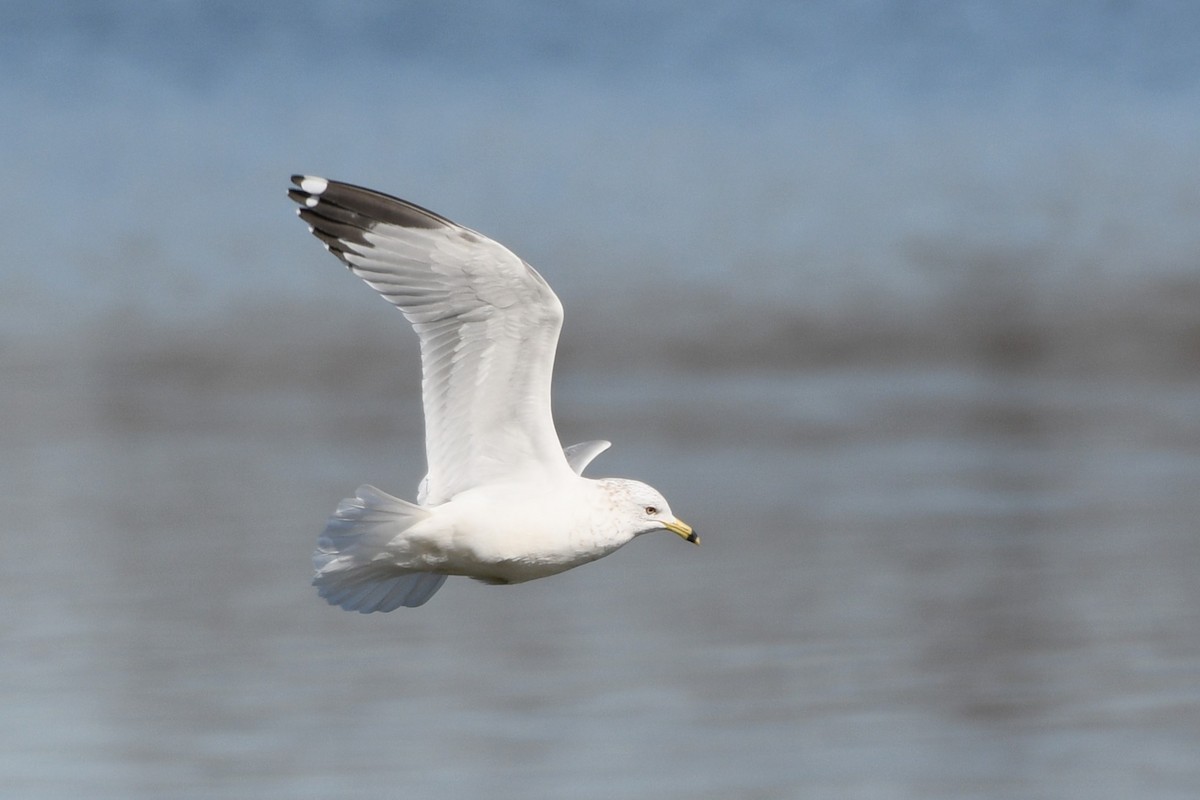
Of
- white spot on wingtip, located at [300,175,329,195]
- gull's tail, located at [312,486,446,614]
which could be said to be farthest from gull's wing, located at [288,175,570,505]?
gull's tail, located at [312,486,446,614]

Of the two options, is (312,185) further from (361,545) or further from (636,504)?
(636,504)

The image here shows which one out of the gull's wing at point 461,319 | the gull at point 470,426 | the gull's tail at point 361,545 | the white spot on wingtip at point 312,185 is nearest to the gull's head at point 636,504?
the gull at point 470,426

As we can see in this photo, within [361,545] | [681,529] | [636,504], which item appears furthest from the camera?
[681,529]

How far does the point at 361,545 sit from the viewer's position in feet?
26.3

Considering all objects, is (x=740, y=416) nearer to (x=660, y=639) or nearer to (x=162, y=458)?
(x=162, y=458)

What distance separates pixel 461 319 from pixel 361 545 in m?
0.96

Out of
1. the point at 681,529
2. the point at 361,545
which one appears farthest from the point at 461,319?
the point at 681,529

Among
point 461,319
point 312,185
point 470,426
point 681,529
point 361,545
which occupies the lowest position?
point 361,545

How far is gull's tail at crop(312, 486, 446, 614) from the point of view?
314 inches

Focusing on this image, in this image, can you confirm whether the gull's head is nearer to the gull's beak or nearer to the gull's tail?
the gull's beak

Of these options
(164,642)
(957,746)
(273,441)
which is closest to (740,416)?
(273,441)

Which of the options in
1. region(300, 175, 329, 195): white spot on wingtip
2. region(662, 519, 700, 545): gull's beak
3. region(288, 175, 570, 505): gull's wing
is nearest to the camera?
region(288, 175, 570, 505): gull's wing

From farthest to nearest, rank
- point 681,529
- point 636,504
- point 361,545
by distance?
1. point 681,529
2. point 636,504
3. point 361,545

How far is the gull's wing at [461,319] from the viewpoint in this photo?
7887mm
